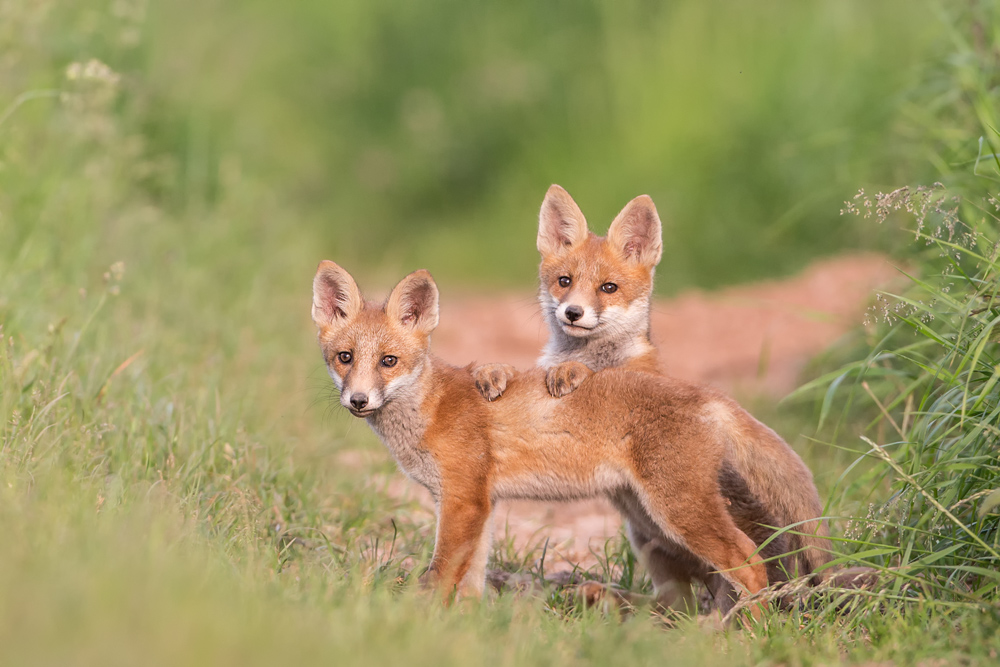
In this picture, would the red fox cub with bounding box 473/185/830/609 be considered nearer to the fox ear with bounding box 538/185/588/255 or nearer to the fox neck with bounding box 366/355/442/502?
the fox ear with bounding box 538/185/588/255

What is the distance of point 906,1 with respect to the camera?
10.6 meters

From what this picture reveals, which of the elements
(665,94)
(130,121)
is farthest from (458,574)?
(665,94)

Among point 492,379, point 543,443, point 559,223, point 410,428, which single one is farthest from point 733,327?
point 410,428

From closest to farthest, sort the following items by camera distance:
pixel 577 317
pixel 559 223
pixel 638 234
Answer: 1. pixel 577 317
2. pixel 638 234
3. pixel 559 223

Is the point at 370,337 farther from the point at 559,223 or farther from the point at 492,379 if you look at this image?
the point at 559,223

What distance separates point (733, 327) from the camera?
30.1 ft

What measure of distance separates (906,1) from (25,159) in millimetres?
8620

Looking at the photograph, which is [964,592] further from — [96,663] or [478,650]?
[96,663]

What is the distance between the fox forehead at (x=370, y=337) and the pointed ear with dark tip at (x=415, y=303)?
0.05 metres

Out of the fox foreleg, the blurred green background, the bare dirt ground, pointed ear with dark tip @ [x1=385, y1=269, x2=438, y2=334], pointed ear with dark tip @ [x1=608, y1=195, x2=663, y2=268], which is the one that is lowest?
the fox foreleg

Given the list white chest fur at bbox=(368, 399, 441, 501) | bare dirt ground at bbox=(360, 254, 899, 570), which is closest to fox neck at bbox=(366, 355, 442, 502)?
white chest fur at bbox=(368, 399, 441, 501)

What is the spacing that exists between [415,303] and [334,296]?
355 mm

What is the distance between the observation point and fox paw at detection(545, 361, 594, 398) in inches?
165

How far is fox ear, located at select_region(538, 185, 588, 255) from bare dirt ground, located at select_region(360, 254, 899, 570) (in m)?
1.56
